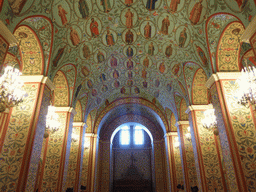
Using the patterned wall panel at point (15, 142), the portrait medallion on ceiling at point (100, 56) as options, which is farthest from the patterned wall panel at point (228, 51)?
the patterned wall panel at point (15, 142)

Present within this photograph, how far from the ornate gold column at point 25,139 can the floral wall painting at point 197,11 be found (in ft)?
18.5

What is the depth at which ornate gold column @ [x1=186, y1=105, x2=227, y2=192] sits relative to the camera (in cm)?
723

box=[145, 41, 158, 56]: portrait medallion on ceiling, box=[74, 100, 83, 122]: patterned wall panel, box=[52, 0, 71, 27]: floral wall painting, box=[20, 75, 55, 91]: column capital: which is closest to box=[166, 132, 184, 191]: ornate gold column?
box=[74, 100, 83, 122]: patterned wall panel

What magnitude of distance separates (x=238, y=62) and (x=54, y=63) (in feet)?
22.0

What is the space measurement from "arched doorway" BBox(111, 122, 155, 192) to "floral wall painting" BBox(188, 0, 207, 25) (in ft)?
41.6

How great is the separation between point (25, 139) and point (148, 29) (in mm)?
6350

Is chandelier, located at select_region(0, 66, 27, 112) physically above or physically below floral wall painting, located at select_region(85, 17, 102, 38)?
below

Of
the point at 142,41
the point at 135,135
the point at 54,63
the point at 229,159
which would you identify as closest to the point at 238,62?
the point at 229,159

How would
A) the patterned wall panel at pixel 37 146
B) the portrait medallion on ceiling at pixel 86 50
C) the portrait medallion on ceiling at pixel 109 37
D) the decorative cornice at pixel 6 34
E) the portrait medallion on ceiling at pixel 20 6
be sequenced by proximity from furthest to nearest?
the portrait medallion on ceiling at pixel 86 50
the portrait medallion on ceiling at pixel 109 37
the patterned wall panel at pixel 37 146
the portrait medallion on ceiling at pixel 20 6
the decorative cornice at pixel 6 34

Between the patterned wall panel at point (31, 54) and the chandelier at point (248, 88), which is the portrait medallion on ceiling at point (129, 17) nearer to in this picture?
the patterned wall panel at point (31, 54)

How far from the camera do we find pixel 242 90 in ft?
16.5

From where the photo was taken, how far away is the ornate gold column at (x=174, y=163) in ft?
41.6

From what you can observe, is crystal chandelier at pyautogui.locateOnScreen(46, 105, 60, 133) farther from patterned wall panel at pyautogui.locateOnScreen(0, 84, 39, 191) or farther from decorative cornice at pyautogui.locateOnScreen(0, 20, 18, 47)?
decorative cornice at pyautogui.locateOnScreen(0, 20, 18, 47)

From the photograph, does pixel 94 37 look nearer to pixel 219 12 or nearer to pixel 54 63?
pixel 54 63
